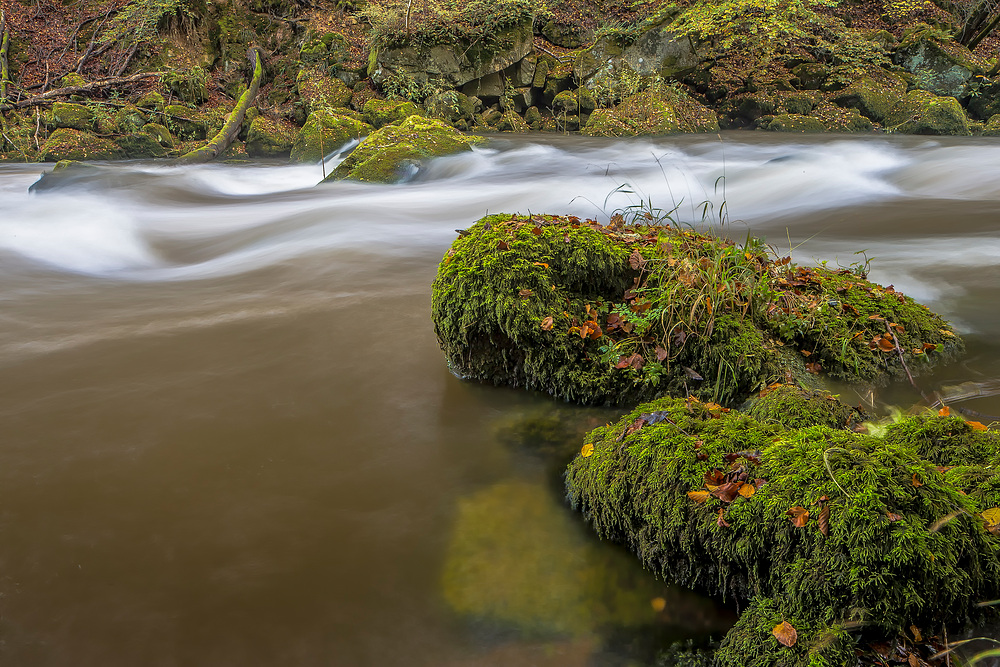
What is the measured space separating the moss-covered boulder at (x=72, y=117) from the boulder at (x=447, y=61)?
21.3 ft

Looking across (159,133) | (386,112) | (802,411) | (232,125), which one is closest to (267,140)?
(232,125)

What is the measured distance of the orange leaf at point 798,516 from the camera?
2.07 meters

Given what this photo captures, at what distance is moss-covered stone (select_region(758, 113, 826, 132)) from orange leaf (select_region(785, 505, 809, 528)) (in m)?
16.0

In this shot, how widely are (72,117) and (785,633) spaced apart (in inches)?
668

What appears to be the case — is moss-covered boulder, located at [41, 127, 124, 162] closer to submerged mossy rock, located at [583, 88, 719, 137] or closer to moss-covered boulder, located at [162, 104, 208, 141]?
moss-covered boulder, located at [162, 104, 208, 141]

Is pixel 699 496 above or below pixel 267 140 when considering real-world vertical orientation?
below

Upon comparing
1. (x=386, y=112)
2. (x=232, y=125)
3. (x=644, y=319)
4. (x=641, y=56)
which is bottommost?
(x=644, y=319)

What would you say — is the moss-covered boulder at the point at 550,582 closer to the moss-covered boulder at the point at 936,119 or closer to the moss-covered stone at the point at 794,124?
the moss-covered stone at the point at 794,124

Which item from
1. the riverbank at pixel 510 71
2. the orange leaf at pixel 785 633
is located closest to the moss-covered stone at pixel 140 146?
the riverbank at pixel 510 71

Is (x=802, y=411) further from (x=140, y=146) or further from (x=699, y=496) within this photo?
(x=140, y=146)

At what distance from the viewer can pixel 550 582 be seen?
2521mm

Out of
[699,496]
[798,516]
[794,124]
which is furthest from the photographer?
[794,124]

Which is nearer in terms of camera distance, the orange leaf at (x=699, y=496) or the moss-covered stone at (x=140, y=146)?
the orange leaf at (x=699, y=496)

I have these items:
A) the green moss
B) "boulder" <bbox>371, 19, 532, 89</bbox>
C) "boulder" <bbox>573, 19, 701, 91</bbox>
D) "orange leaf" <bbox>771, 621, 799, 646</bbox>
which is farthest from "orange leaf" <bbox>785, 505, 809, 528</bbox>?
"boulder" <bbox>573, 19, 701, 91</bbox>
